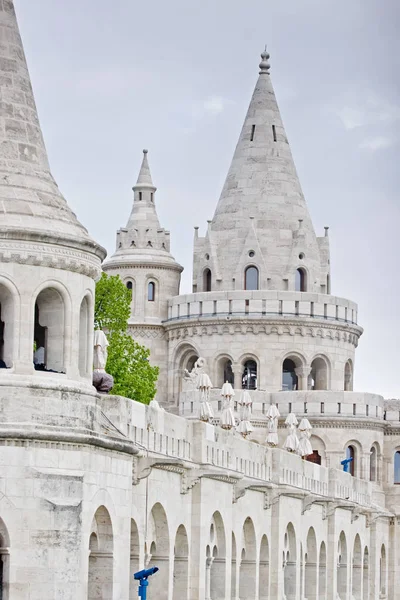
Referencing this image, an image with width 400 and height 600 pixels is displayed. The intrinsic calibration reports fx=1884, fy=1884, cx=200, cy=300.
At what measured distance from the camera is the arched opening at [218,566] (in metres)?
47.2

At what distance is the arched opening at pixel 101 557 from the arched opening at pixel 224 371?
54.4 meters

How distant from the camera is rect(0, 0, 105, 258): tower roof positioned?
107 feet

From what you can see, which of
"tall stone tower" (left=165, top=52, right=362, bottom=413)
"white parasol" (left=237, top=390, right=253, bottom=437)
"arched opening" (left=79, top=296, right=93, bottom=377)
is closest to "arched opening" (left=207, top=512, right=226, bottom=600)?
"white parasol" (left=237, top=390, right=253, bottom=437)

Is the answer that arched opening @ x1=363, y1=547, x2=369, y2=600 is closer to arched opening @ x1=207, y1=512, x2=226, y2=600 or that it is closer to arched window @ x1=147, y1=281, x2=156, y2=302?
arched window @ x1=147, y1=281, x2=156, y2=302

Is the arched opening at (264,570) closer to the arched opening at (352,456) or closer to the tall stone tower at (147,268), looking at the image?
the arched opening at (352,456)

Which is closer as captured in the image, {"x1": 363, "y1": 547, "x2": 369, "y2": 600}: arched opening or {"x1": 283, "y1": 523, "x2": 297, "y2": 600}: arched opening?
{"x1": 283, "y1": 523, "x2": 297, "y2": 600}: arched opening

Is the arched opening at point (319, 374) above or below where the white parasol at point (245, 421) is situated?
above

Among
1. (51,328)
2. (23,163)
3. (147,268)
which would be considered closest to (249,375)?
(147,268)

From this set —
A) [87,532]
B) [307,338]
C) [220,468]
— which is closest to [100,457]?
[87,532]

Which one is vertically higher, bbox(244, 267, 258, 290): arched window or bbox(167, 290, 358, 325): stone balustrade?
bbox(244, 267, 258, 290): arched window

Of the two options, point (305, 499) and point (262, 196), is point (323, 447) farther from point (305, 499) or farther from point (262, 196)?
point (305, 499)

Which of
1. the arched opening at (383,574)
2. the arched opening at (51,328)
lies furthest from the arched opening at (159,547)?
the arched opening at (383,574)

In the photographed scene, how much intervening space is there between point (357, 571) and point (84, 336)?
4238 centimetres

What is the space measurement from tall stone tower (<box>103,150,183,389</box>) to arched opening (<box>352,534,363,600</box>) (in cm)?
2018
